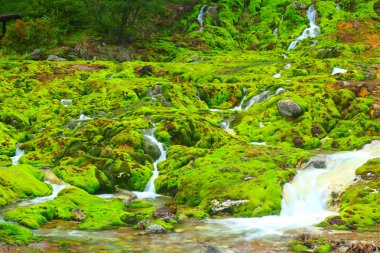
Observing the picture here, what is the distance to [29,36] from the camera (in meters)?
51.2

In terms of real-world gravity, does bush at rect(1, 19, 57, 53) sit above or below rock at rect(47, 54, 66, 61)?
above

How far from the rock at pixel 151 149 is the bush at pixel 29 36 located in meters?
29.5

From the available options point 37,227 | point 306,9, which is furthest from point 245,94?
point 306,9

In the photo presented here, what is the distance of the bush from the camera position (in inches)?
1994

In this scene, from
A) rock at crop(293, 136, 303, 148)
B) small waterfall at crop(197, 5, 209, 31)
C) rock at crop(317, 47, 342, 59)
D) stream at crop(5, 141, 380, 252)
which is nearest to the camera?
stream at crop(5, 141, 380, 252)

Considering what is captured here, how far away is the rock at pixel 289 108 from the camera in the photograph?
31.2 m

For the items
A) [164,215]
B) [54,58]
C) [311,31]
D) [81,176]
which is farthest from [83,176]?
[311,31]

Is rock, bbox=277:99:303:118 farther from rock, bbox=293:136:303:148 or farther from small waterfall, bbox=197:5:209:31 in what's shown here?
small waterfall, bbox=197:5:209:31

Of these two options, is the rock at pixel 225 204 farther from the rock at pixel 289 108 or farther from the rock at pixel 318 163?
Answer: the rock at pixel 289 108

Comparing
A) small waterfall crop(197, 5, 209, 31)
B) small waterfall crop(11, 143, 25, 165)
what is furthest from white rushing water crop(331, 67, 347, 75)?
small waterfall crop(197, 5, 209, 31)

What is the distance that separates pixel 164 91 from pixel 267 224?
2023cm

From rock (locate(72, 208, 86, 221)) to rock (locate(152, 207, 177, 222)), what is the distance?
2.71m

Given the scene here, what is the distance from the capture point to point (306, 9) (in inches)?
2766

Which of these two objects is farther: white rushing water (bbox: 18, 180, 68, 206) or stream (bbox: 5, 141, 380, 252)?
white rushing water (bbox: 18, 180, 68, 206)
